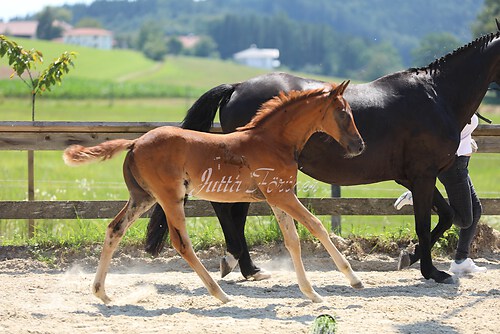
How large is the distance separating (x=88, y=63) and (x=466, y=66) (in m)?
89.4

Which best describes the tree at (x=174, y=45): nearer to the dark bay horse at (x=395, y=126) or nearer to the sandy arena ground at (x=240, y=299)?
the sandy arena ground at (x=240, y=299)

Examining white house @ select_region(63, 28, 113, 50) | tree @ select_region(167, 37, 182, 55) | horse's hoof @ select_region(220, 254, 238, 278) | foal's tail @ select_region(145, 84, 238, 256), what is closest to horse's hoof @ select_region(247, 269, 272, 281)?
horse's hoof @ select_region(220, 254, 238, 278)

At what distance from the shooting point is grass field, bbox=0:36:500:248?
805 centimetres

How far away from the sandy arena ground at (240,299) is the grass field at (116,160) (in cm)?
50

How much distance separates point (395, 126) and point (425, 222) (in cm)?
86

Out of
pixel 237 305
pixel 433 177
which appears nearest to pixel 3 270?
pixel 237 305

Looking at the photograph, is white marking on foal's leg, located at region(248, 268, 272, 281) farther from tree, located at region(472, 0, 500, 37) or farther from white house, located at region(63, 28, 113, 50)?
white house, located at region(63, 28, 113, 50)

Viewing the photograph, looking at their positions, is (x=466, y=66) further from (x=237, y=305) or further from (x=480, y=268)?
(x=237, y=305)

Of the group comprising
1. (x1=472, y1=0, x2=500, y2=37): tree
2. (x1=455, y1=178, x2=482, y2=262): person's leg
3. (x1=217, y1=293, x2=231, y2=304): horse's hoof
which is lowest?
(x1=217, y1=293, x2=231, y2=304): horse's hoof

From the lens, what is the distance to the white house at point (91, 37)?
171 meters

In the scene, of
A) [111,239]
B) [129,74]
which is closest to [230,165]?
[111,239]

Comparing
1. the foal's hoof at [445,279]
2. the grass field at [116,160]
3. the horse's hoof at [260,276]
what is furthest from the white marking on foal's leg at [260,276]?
the foal's hoof at [445,279]

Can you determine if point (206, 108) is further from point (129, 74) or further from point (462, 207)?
point (129, 74)

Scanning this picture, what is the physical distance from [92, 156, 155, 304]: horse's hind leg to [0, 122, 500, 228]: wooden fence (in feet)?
6.80
